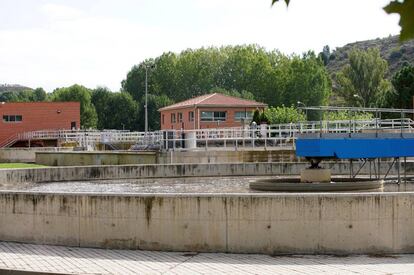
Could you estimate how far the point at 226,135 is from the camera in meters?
47.4

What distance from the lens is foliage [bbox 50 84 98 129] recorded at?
10969 cm

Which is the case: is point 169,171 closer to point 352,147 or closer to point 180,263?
point 352,147

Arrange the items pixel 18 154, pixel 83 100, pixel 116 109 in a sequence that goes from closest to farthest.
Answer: pixel 18 154 < pixel 116 109 < pixel 83 100

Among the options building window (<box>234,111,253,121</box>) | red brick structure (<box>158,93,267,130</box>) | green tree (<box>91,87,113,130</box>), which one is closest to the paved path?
red brick structure (<box>158,93,267,130</box>)

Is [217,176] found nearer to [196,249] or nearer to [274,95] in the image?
[196,249]

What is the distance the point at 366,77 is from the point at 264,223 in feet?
324

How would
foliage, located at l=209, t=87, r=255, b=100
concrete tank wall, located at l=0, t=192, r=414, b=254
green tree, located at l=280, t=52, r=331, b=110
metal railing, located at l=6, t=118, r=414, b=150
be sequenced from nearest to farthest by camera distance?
concrete tank wall, located at l=0, t=192, r=414, b=254 → metal railing, located at l=6, t=118, r=414, b=150 → green tree, located at l=280, t=52, r=331, b=110 → foliage, located at l=209, t=87, r=255, b=100

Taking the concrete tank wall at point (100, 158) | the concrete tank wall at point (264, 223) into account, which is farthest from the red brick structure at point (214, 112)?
the concrete tank wall at point (264, 223)

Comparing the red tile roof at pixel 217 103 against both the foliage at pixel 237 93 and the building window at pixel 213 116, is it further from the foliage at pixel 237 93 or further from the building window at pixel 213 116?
the foliage at pixel 237 93

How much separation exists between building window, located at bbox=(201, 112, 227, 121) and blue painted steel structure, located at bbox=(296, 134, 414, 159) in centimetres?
5508

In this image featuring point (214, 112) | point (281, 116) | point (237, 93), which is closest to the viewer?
point (214, 112)

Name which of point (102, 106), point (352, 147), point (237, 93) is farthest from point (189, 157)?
point (102, 106)

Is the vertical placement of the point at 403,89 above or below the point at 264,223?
above

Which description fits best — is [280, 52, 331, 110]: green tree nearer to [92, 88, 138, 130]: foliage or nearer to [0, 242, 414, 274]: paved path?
[92, 88, 138, 130]: foliage
